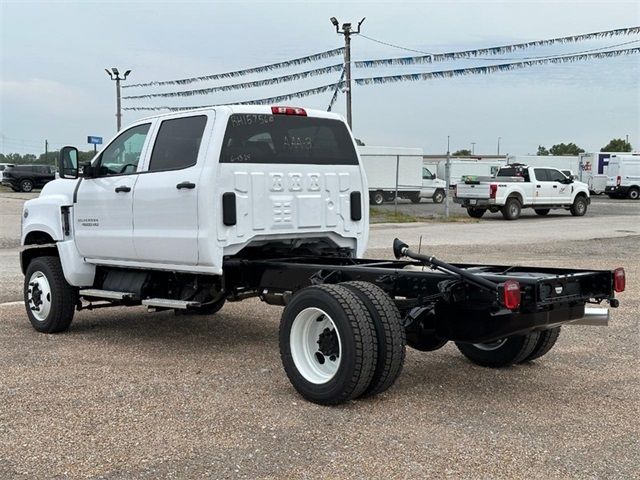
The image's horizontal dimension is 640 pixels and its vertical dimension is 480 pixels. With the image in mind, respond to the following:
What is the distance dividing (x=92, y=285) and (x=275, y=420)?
3575 mm

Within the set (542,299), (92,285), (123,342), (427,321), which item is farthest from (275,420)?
(92,285)

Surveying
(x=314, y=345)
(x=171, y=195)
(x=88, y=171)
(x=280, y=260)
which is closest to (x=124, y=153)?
(x=88, y=171)

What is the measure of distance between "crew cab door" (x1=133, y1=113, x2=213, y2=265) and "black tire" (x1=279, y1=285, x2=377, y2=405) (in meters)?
1.42

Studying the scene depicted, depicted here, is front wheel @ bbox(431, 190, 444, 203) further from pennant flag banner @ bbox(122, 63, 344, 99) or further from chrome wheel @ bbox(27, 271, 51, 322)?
chrome wheel @ bbox(27, 271, 51, 322)

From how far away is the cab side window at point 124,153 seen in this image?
712 centimetres

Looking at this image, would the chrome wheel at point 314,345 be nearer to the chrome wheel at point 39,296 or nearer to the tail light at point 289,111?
the tail light at point 289,111

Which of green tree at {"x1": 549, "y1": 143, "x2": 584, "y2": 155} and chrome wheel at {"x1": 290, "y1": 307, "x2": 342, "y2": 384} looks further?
green tree at {"x1": 549, "y1": 143, "x2": 584, "y2": 155}

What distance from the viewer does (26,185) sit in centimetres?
4488

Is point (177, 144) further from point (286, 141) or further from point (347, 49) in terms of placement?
point (347, 49)

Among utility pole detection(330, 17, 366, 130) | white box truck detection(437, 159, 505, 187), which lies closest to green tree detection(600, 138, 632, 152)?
white box truck detection(437, 159, 505, 187)

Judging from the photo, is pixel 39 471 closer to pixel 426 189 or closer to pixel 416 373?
pixel 416 373

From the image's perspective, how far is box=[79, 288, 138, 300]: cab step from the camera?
23.7 feet

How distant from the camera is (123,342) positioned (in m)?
7.52

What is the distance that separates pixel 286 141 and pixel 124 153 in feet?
5.53
